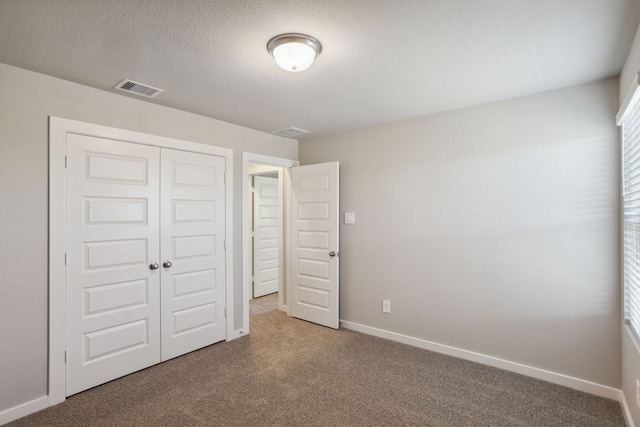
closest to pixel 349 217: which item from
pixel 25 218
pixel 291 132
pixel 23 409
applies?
pixel 291 132

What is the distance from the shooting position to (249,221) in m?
4.27

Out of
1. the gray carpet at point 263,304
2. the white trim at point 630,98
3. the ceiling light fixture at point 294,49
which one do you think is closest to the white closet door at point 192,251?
the gray carpet at point 263,304

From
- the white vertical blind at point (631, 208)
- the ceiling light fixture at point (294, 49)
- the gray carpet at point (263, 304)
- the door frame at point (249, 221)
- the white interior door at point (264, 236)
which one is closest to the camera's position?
the ceiling light fixture at point (294, 49)

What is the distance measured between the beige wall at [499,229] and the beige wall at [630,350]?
0.51 feet

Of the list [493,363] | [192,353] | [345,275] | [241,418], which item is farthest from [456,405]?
[192,353]

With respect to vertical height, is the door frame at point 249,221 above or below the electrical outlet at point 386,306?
above

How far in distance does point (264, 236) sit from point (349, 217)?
213cm

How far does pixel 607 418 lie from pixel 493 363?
0.83 metres

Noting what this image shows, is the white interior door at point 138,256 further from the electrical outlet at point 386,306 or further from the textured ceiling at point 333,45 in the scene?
the electrical outlet at point 386,306

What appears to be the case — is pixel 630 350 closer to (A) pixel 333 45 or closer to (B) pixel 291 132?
(A) pixel 333 45

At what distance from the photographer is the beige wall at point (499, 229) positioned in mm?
2473

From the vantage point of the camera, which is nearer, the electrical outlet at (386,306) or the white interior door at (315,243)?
the electrical outlet at (386,306)

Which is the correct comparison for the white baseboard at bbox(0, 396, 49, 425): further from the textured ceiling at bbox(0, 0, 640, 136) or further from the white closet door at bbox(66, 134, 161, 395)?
the textured ceiling at bbox(0, 0, 640, 136)

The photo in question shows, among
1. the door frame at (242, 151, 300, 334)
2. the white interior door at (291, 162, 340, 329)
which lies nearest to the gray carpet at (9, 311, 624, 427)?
the door frame at (242, 151, 300, 334)
